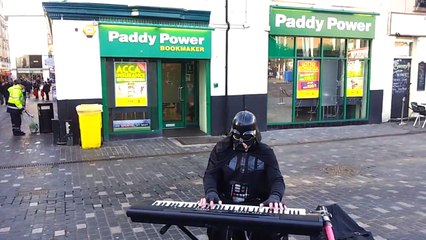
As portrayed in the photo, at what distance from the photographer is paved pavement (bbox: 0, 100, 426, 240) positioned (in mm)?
4789

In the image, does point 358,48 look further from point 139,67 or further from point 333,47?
point 139,67

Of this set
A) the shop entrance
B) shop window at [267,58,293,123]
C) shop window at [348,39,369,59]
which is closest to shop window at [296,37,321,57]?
shop window at [267,58,293,123]

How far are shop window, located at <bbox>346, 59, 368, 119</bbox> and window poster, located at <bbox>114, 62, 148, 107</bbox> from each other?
6842 millimetres

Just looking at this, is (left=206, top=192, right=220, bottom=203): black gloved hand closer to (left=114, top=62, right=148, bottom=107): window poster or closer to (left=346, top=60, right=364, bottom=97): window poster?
(left=114, top=62, right=148, bottom=107): window poster

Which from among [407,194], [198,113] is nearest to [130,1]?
[198,113]

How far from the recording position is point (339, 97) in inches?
514

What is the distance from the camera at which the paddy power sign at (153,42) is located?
9805 mm

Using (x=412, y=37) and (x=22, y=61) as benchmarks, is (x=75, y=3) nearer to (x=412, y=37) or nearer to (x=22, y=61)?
(x=412, y=37)

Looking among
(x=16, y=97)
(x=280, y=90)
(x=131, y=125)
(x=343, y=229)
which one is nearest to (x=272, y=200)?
(x=343, y=229)

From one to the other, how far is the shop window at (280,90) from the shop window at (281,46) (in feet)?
0.53

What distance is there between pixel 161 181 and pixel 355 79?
29.3ft

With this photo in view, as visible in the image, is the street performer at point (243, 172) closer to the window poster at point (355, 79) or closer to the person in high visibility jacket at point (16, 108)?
→ the person in high visibility jacket at point (16, 108)

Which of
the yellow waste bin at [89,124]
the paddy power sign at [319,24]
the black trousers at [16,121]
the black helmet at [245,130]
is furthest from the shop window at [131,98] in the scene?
the black helmet at [245,130]

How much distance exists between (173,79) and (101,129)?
3.11m
